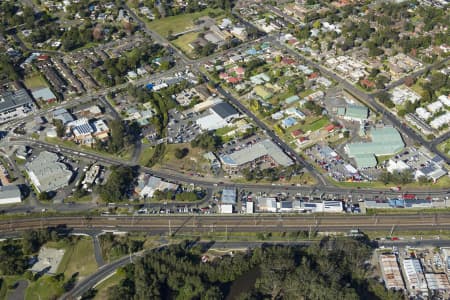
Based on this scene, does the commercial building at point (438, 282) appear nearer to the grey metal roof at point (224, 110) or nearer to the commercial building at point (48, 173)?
the grey metal roof at point (224, 110)

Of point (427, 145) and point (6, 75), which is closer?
point (427, 145)

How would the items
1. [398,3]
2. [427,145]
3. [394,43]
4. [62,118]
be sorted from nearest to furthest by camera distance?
[427,145]
[62,118]
[394,43]
[398,3]

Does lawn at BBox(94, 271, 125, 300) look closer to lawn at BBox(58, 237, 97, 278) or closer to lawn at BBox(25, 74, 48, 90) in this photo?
lawn at BBox(58, 237, 97, 278)

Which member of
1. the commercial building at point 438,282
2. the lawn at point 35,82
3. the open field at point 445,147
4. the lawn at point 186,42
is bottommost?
the commercial building at point 438,282

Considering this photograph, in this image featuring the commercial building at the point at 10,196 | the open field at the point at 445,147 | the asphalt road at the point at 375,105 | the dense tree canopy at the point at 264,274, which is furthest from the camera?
the asphalt road at the point at 375,105

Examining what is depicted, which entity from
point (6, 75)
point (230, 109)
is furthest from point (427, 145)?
point (6, 75)

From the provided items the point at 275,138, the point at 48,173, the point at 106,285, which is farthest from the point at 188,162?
the point at 106,285

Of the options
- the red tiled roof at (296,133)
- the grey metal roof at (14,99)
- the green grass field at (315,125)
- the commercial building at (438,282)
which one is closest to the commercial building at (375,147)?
the green grass field at (315,125)

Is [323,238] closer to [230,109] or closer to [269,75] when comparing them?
[230,109]
